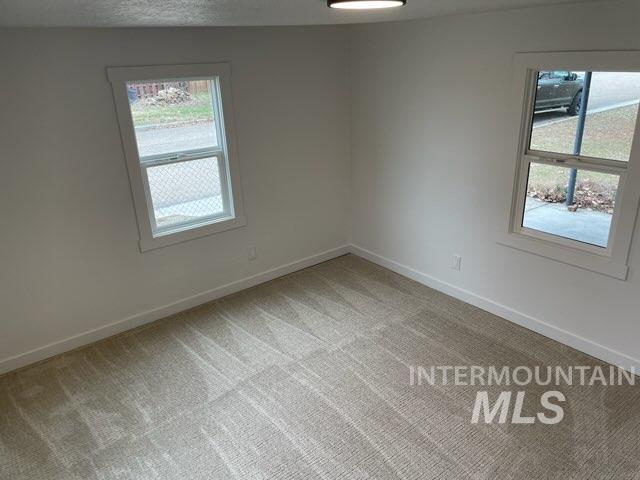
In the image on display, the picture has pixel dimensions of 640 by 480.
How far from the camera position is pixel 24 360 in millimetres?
3201

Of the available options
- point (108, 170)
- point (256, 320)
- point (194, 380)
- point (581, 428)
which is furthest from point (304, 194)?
point (581, 428)

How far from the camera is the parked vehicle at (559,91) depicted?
2.83m

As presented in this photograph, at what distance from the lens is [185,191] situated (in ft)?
12.0

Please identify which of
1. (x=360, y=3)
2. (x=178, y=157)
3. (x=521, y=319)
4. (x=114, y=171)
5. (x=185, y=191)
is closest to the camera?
(x=360, y=3)

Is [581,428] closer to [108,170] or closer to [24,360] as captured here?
[108,170]

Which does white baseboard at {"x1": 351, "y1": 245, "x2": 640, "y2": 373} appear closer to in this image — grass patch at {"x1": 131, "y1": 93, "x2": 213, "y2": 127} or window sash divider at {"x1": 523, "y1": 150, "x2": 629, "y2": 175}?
window sash divider at {"x1": 523, "y1": 150, "x2": 629, "y2": 175}

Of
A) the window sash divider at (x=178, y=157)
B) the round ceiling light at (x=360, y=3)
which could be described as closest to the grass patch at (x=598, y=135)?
the round ceiling light at (x=360, y=3)

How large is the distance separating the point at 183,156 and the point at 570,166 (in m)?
2.69

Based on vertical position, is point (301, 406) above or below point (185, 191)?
below

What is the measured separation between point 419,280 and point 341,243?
0.97m

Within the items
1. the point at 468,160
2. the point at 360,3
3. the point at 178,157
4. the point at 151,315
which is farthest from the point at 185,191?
the point at 360,3

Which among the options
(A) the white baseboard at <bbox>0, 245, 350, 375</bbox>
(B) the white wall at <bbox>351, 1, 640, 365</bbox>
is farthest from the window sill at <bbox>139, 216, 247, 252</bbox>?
(B) the white wall at <bbox>351, 1, 640, 365</bbox>

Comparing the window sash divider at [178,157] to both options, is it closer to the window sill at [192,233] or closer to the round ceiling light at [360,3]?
the window sill at [192,233]

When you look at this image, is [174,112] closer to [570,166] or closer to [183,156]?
[183,156]
